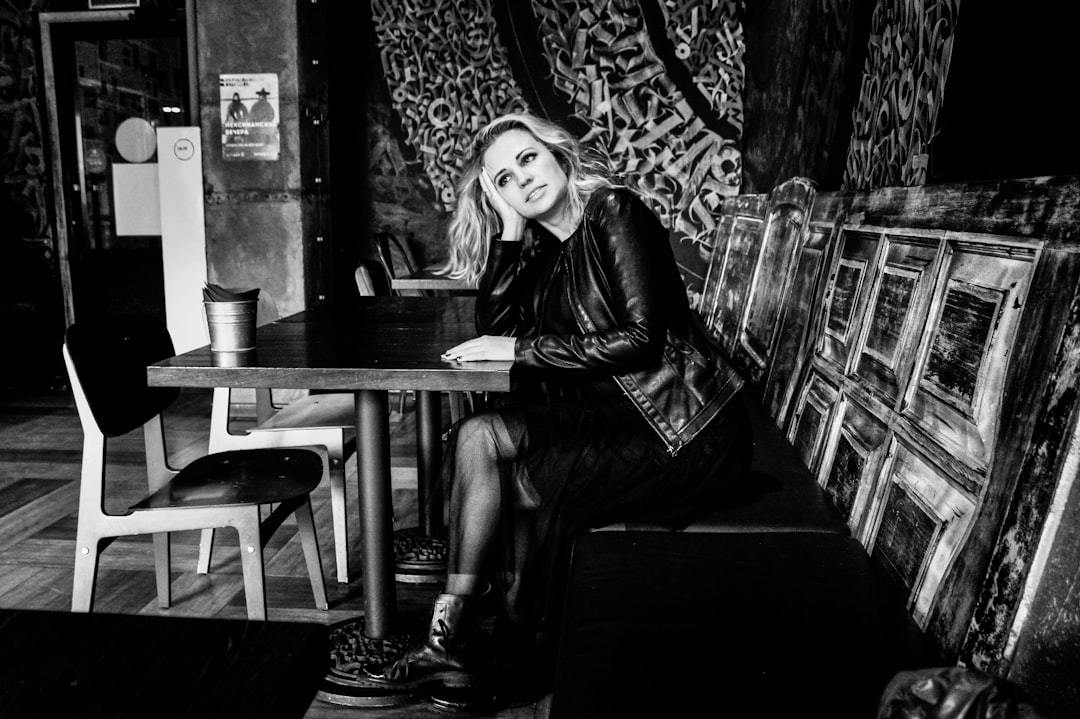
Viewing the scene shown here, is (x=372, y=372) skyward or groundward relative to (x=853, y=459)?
skyward

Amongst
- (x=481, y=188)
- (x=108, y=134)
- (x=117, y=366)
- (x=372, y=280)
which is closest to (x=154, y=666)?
(x=117, y=366)

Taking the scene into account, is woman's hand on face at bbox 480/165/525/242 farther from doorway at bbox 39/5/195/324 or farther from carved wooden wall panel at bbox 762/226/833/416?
doorway at bbox 39/5/195/324

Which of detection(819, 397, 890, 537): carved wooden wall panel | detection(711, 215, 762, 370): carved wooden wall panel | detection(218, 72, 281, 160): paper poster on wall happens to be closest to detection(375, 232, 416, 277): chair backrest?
detection(218, 72, 281, 160): paper poster on wall

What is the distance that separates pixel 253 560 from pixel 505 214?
1153 mm

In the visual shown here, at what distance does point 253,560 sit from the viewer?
218 centimetres

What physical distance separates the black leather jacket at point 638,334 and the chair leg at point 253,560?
0.78 m

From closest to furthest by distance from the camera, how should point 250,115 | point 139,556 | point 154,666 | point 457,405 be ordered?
point 154,666, point 139,556, point 457,405, point 250,115

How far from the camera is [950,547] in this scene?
1396 millimetres

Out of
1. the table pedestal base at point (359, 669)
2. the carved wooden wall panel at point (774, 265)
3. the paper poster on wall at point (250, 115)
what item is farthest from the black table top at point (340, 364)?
the paper poster on wall at point (250, 115)

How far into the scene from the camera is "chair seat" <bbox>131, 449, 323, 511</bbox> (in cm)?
219

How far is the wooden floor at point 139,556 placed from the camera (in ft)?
8.52

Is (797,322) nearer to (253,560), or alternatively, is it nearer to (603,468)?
(603,468)

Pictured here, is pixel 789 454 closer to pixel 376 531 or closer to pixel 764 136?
pixel 376 531

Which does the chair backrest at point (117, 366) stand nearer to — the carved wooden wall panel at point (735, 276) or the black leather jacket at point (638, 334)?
the black leather jacket at point (638, 334)
